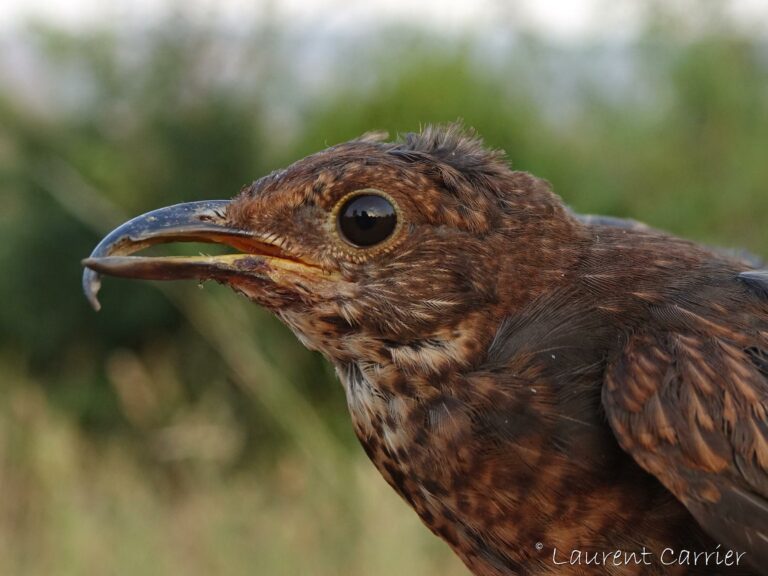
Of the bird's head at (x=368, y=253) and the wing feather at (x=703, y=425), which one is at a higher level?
the bird's head at (x=368, y=253)

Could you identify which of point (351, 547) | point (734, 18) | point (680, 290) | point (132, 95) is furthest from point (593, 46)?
point (680, 290)

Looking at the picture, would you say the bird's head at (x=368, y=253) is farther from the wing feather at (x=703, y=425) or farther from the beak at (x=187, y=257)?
the wing feather at (x=703, y=425)

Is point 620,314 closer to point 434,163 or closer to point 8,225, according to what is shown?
point 434,163

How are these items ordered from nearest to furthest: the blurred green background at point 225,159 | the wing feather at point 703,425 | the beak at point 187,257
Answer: the wing feather at point 703,425, the beak at point 187,257, the blurred green background at point 225,159

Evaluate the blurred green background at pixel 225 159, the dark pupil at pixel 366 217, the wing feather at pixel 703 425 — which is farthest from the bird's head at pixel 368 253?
the blurred green background at pixel 225 159

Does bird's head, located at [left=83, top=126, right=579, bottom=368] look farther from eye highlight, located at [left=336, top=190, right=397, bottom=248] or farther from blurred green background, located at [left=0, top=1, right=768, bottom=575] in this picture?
blurred green background, located at [left=0, top=1, right=768, bottom=575]
